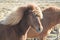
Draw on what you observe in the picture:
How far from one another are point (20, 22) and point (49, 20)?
2074 millimetres

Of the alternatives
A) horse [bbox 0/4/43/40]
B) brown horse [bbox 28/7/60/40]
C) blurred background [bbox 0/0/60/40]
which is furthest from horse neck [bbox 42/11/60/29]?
horse [bbox 0/4/43/40]

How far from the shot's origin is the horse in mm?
6617

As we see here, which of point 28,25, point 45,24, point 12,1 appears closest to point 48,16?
point 45,24

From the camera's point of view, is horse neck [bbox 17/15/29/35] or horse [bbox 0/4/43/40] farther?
horse neck [bbox 17/15/29/35]

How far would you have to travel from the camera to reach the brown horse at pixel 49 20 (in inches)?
335

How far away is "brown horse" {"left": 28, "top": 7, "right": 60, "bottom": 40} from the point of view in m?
8.50

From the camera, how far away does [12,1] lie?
1702 centimetres

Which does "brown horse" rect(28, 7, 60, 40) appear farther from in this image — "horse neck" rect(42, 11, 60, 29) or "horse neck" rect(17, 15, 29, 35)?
"horse neck" rect(17, 15, 29, 35)

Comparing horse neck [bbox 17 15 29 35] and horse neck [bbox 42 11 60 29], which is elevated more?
horse neck [bbox 42 11 60 29]

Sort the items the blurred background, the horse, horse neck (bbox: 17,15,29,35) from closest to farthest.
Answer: the horse < horse neck (bbox: 17,15,29,35) < the blurred background

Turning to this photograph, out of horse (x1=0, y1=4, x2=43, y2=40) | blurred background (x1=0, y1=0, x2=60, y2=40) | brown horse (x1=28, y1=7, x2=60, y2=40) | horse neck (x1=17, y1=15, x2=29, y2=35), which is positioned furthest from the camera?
blurred background (x1=0, y1=0, x2=60, y2=40)

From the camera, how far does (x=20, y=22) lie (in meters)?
6.84

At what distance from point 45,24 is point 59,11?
2.15 ft

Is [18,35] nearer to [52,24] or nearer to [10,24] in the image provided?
[10,24]
